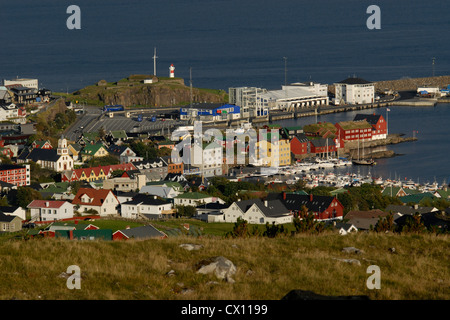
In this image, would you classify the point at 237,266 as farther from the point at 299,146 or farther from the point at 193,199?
the point at 299,146

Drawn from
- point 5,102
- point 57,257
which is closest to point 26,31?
point 5,102

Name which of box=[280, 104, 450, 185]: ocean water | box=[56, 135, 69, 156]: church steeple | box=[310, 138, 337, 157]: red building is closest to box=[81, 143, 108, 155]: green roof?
box=[56, 135, 69, 156]: church steeple

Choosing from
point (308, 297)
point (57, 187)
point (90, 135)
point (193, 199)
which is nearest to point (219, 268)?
point (308, 297)

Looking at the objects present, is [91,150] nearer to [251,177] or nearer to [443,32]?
[251,177]

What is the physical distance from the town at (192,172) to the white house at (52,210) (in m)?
0.04

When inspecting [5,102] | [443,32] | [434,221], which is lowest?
[434,221]

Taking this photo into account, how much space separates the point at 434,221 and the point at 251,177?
19.3 metres

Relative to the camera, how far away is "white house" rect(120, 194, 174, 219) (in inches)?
1093

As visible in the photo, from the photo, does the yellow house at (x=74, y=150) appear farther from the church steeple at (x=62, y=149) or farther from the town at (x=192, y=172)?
the church steeple at (x=62, y=149)

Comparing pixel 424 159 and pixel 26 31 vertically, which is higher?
pixel 26 31

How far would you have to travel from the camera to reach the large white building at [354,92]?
69125 mm

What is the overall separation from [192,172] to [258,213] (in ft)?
52.1

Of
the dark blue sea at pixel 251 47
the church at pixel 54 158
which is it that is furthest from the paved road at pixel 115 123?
the dark blue sea at pixel 251 47

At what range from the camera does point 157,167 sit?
40.1 metres
